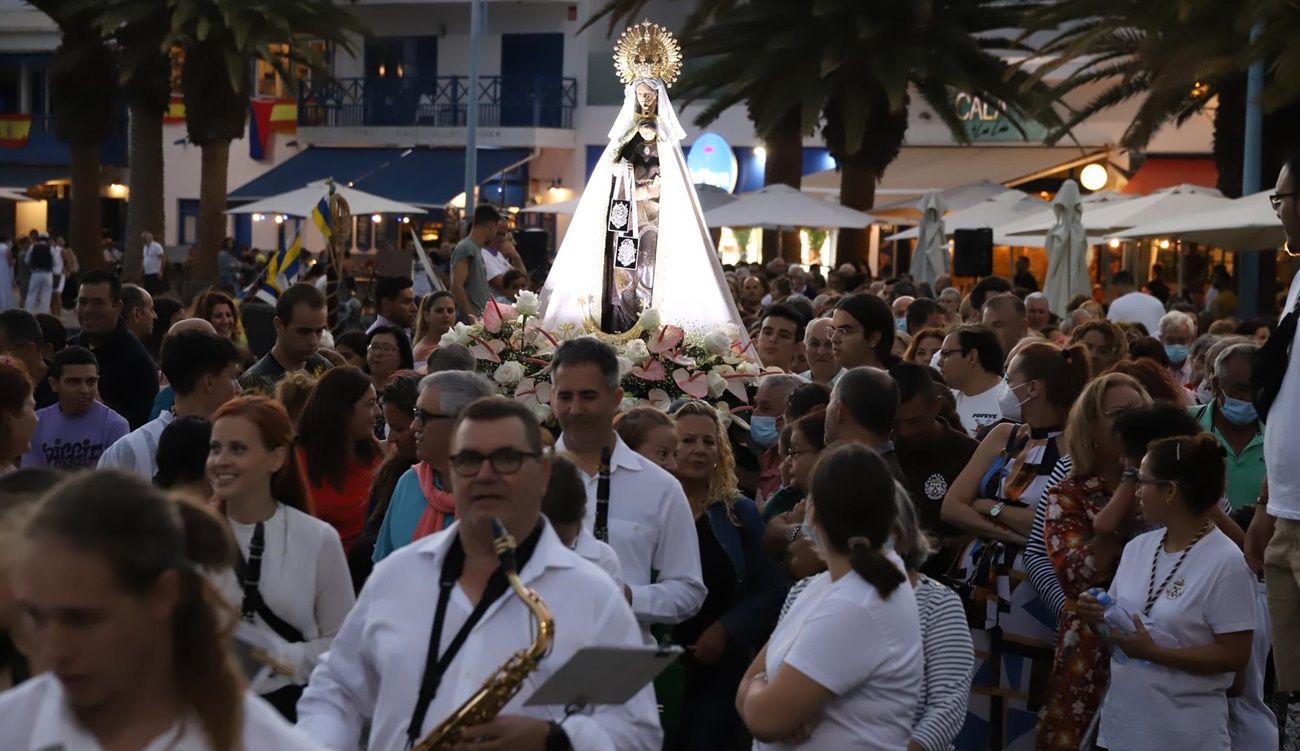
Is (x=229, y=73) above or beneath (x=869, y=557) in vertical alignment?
above

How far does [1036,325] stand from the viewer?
15.0 meters

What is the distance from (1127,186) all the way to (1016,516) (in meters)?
33.0

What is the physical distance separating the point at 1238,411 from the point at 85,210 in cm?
2971

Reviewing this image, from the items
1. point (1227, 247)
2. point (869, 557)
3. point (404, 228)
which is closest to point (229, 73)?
point (404, 228)

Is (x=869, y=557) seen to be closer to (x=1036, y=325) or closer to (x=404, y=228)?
(x=1036, y=325)

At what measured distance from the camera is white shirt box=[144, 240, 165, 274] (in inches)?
1336

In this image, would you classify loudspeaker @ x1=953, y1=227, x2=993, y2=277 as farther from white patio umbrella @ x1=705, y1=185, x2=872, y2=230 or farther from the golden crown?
the golden crown

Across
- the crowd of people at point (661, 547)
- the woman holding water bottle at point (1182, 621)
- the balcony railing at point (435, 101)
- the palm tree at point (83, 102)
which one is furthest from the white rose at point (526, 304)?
the balcony railing at point (435, 101)

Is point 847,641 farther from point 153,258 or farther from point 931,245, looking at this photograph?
point 153,258

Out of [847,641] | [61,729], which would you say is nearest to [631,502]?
[847,641]

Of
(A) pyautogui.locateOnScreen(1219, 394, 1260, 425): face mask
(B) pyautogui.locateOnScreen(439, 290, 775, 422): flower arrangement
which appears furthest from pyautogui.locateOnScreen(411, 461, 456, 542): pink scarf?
(A) pyautogui.locateOnScreen(1219, 394, 1260, 425): face mask

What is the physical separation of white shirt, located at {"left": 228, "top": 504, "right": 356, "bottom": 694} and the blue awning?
3630 centimetres

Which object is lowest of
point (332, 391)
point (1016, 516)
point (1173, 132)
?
point (1016, 516)

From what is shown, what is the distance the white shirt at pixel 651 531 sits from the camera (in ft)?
19.0
